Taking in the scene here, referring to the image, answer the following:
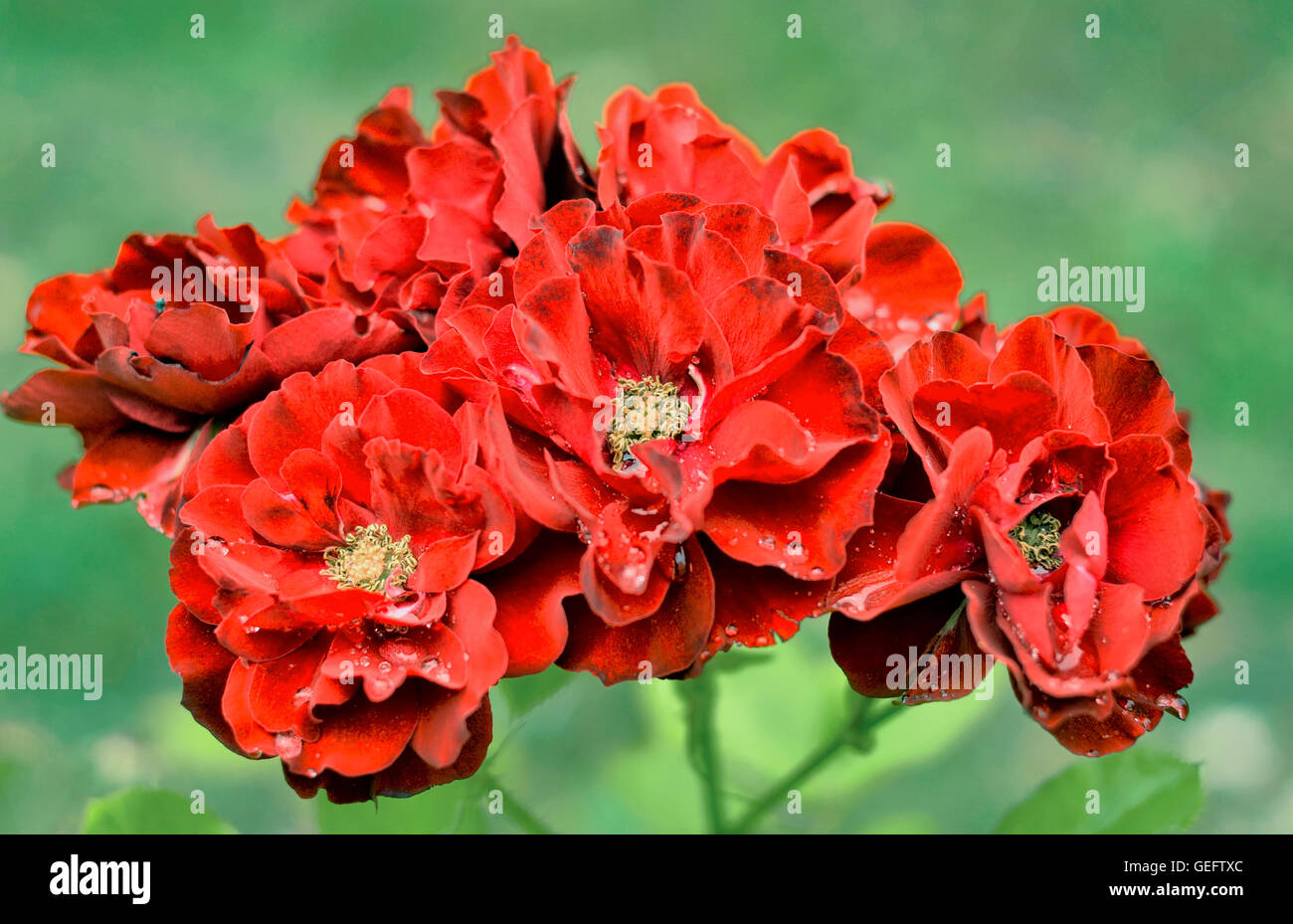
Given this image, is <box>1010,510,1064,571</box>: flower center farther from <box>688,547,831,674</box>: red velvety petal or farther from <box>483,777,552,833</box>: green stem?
<box>483,777,552,833</box>: green stem

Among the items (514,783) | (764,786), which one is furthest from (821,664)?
(514,783)

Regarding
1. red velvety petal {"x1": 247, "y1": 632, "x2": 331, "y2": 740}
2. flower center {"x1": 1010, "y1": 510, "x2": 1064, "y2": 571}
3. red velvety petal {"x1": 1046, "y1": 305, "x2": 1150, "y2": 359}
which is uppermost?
red velvety petal {"x1": 1046, "y1": 305, "x2": 1150, "y2": 359}

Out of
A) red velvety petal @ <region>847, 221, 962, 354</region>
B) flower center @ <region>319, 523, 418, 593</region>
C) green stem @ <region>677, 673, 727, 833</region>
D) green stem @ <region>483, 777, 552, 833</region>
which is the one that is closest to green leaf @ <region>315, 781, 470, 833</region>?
green stem @ <region>483, 777, 552, 833</region>

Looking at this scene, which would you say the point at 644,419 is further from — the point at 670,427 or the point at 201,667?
the point at 201,667

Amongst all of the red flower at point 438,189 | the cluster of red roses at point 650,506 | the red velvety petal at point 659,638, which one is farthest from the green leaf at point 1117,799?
the red flower at point 438,189

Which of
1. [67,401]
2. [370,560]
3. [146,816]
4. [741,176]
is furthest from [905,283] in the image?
[146,816]

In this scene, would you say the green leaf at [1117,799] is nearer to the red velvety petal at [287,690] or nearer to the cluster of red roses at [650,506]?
the cluster of red roses at [650,506]
